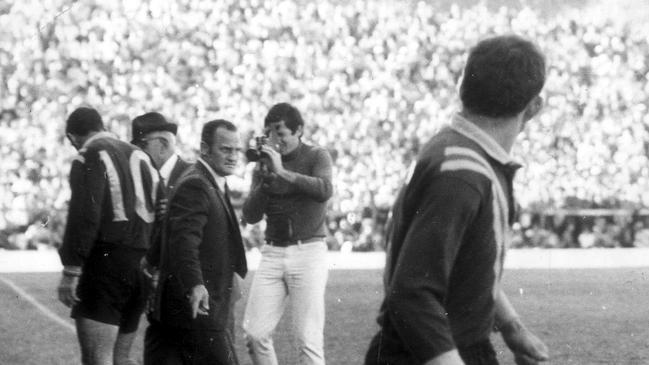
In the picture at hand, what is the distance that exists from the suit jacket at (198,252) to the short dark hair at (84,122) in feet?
3.11

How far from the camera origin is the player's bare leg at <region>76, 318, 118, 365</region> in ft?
22.5

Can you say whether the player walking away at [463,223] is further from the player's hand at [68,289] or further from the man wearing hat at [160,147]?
the man wearing hat at [160,147]

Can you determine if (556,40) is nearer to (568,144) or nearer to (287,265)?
(568,144)

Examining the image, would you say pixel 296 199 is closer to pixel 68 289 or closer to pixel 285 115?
pixel 285 115

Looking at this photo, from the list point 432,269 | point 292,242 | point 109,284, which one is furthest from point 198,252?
point 432,269

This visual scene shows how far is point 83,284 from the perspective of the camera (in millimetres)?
7016

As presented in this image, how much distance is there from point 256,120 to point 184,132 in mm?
1685

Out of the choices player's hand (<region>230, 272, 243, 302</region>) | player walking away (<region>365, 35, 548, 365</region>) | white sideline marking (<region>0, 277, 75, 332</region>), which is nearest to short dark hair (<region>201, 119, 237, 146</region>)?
player's hand (<region>230, 272, 243, 302</region>)

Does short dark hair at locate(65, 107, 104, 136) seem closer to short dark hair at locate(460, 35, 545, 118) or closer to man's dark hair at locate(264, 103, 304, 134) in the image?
man's dark hair at locate(264, 103, 304, 134)

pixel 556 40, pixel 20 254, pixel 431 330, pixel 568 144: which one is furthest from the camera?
pixel 556 40

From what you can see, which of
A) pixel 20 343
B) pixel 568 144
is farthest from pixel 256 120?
pixel 20 343

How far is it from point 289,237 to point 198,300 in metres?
1.74

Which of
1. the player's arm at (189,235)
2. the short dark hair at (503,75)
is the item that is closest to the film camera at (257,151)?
the player's arm at (189,235)

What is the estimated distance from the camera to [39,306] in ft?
49.1
